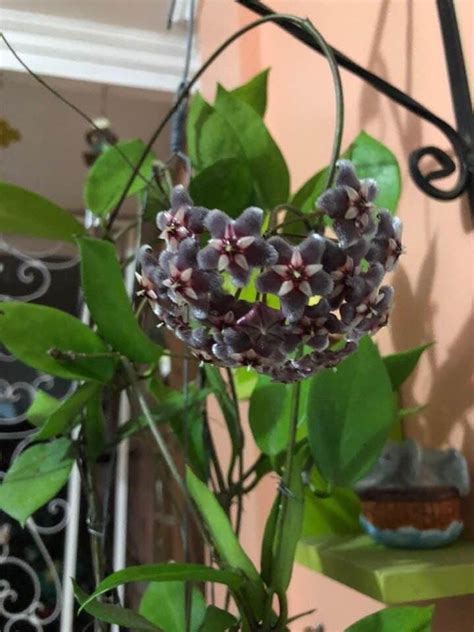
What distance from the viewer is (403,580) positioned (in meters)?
0.45

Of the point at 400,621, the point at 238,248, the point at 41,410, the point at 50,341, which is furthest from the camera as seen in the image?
the point at 41,410

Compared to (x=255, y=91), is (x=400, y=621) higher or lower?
lower

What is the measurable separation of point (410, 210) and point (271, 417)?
228mm

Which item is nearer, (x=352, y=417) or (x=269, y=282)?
(x=269, y=282)

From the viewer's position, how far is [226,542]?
470mm

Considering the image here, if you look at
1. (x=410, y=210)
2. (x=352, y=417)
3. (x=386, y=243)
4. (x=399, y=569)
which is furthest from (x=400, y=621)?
(x=410, y=210)

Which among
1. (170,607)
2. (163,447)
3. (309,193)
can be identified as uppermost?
(309,193)

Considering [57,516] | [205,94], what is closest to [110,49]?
[205,94]

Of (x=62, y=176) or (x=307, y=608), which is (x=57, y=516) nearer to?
(x=307, y=608)

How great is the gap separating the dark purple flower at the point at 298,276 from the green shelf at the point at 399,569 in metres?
0.22

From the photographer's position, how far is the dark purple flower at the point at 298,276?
341mm

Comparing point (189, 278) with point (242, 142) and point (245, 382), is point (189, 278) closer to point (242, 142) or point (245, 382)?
point (242, 142)

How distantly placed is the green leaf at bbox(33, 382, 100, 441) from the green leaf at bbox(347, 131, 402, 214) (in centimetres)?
27

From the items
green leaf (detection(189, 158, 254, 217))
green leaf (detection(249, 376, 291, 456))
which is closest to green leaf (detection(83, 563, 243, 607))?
green leaf (detection(249, 376, 291, 456))
